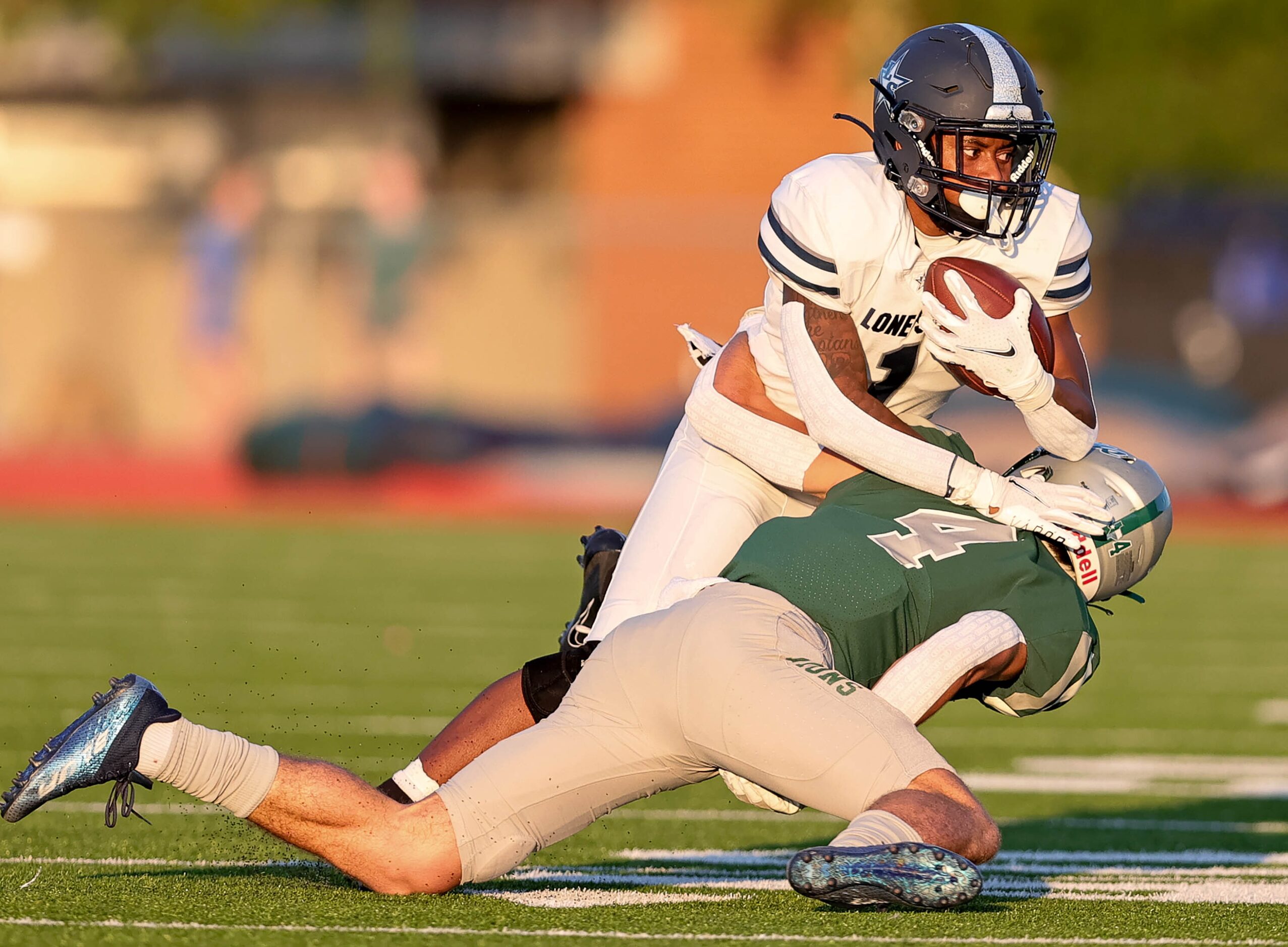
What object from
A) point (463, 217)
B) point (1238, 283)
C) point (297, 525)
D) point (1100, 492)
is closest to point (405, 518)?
point (297, 525)

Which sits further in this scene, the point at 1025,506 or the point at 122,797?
the point at 1025,506

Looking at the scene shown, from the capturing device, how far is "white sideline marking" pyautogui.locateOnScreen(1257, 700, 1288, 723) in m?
7.32

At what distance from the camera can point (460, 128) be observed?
80.2 feet

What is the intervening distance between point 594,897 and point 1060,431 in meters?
1.30

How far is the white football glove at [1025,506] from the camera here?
4059 millimetres

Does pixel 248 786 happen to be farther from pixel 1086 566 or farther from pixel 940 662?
pixel 1086 566

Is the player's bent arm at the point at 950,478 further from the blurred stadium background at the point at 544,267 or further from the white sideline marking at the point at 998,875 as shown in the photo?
the blurred stadium background at the point at 544,267

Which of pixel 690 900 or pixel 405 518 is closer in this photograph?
pixel 690 900

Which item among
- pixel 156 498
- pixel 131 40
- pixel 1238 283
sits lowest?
pixel 156 498

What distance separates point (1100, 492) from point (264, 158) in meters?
20.2

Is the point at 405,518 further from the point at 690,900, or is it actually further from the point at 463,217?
the point at 690,900

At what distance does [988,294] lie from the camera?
4.25 metres

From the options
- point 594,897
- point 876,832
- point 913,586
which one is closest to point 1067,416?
point 913,586

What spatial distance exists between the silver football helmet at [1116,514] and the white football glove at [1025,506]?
50mm
